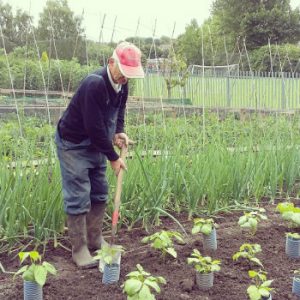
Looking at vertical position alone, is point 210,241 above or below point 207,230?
below

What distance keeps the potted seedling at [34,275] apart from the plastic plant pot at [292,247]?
140 centimetres

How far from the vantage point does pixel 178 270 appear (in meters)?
2.46

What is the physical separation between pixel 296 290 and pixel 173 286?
58 centimetres

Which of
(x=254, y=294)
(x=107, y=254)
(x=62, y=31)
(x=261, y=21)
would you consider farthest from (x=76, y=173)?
(x=261, y=21)

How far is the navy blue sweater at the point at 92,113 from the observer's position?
7.97 feet

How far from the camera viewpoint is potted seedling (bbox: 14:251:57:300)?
1.89 metres

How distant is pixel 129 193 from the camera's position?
3.16 meters

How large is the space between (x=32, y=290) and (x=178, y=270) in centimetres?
80

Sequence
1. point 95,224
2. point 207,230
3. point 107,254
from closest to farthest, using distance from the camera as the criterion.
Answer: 1. point 107,254
2. point 207,230
3. point 95,224

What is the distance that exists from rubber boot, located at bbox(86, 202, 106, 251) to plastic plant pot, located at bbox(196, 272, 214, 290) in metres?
0.85

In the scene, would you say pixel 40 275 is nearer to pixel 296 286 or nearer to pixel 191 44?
pixel 296 286

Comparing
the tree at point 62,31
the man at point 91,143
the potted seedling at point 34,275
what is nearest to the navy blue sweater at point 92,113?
the man at point 91,143

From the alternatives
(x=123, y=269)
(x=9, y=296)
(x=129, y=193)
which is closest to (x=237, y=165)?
(x=129, y=193)

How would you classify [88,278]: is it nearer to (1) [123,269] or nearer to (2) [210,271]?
(1) [123,269]
